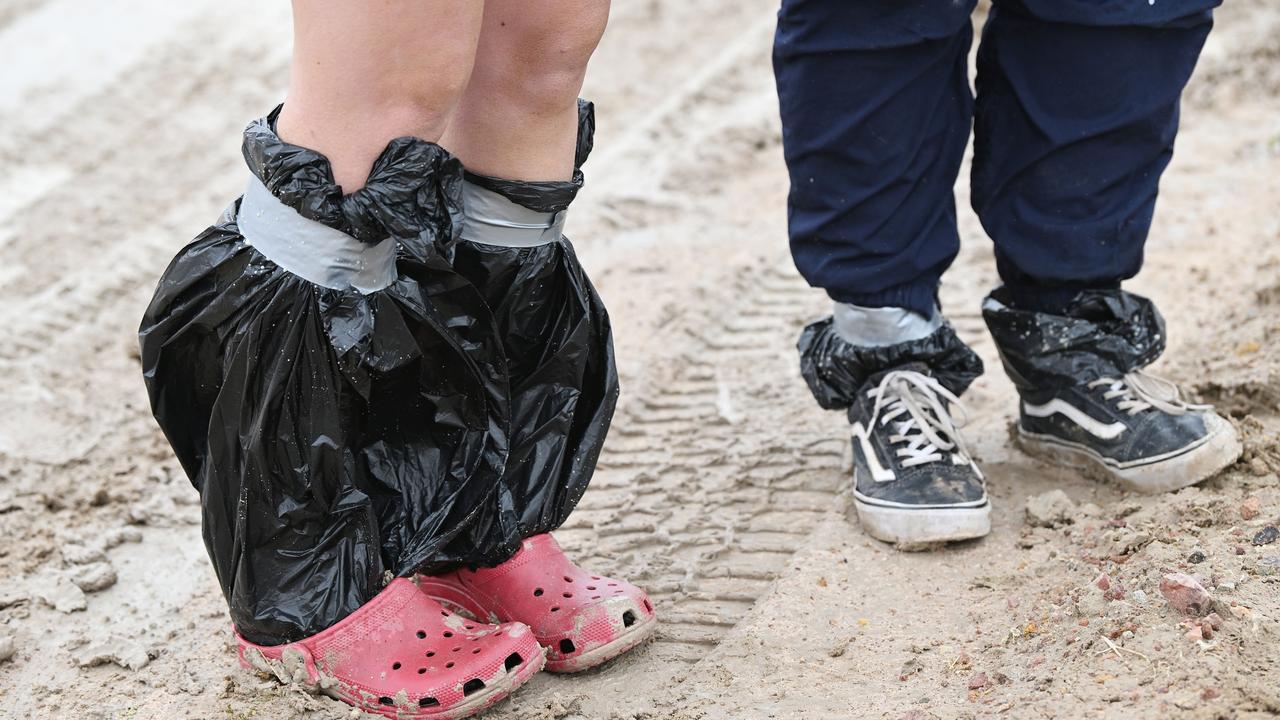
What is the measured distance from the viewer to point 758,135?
4.03 m

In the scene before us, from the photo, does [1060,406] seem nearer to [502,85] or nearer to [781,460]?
[781,460]

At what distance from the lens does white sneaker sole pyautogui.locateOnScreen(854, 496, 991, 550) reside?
1928 millimetres

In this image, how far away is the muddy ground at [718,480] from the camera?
1618mm

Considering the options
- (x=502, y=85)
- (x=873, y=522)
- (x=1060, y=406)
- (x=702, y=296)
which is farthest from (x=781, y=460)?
(x=502, y=85)

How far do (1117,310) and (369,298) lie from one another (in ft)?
4.11

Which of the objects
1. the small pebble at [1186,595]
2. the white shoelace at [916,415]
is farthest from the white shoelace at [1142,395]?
the small pebble at [1186,595]

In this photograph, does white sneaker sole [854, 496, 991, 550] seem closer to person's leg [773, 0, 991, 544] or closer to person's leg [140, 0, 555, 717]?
person's leg [773, 0, 991, 544]

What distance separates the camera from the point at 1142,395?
2021mm

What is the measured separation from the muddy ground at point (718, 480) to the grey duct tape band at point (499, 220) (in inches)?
24.5

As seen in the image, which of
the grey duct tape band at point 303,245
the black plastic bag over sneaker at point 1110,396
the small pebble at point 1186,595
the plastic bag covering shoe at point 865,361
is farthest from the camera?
the plastic bag covering shoe at point 865,361

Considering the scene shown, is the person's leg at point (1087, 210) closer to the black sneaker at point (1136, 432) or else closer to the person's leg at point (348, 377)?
the black sneaker at point (1136, 432)

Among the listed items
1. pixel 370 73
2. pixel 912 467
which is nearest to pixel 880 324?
pixel 912 467

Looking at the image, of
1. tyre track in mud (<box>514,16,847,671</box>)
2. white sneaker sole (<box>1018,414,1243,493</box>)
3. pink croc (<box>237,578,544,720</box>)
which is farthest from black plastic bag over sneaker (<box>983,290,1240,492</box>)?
pink croc (<box>237,578,544,720</box>)

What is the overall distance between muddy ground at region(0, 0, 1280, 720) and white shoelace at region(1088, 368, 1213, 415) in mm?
132
